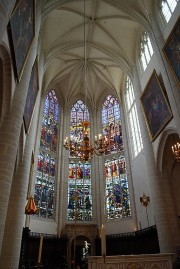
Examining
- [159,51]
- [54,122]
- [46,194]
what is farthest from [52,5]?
[46,194]

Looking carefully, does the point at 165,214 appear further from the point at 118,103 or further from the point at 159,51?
the point at 118,103

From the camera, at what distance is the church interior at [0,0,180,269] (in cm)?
680

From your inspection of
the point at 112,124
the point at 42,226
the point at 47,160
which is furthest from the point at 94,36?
the point at 42,226

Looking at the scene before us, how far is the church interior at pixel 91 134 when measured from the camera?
6801 millimetres

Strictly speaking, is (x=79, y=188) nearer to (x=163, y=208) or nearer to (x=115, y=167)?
(x=115, y=167)

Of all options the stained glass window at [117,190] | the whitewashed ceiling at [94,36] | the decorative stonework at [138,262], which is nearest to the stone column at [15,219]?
the decorative stonework at [138,262]

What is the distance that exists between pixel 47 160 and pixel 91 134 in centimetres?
464

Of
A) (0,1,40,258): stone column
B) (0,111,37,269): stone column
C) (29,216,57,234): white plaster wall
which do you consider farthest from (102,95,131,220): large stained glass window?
(0,1,40,258): stone column

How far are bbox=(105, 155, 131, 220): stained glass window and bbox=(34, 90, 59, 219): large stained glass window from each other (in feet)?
13.0

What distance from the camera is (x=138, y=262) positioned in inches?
251

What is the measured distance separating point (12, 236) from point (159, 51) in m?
9.89

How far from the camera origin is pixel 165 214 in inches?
384

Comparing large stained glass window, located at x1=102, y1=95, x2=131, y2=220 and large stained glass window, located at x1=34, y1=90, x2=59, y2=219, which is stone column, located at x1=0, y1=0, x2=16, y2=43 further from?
large stained glass window, located at x1=102, y1=95, x2=131, y2=220

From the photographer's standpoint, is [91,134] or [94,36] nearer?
[94,36]
